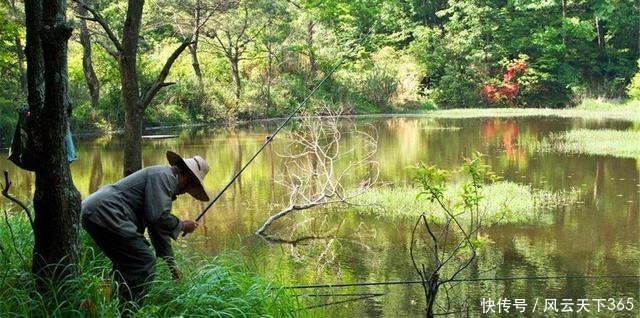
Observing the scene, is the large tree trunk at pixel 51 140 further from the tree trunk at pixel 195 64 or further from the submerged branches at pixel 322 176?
the tree trunk at pixel 195 64

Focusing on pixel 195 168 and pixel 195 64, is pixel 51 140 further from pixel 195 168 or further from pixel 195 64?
pixel 195 64

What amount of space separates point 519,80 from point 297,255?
27864mm

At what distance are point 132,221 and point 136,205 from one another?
0.08m

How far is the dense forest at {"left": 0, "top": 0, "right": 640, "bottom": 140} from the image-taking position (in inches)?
965

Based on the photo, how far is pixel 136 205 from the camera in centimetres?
350

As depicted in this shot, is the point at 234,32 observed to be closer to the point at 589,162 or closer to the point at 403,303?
the point at 589,162

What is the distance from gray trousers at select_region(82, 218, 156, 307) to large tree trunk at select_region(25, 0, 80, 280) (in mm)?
255

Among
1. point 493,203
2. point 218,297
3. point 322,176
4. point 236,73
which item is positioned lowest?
point 493,203

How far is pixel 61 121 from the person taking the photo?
3.06 metres

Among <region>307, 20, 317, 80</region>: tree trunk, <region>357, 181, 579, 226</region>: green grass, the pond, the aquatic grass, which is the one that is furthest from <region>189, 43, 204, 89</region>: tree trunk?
the aquatic grass

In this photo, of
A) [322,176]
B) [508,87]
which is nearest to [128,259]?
[322,176]

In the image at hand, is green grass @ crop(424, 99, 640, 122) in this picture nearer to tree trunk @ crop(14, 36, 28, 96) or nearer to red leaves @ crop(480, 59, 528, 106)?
red leaves @ crop(480, 59, 528, 106)

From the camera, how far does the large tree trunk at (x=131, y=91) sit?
5.18m

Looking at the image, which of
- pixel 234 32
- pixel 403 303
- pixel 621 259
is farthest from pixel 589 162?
pixel 234 32
